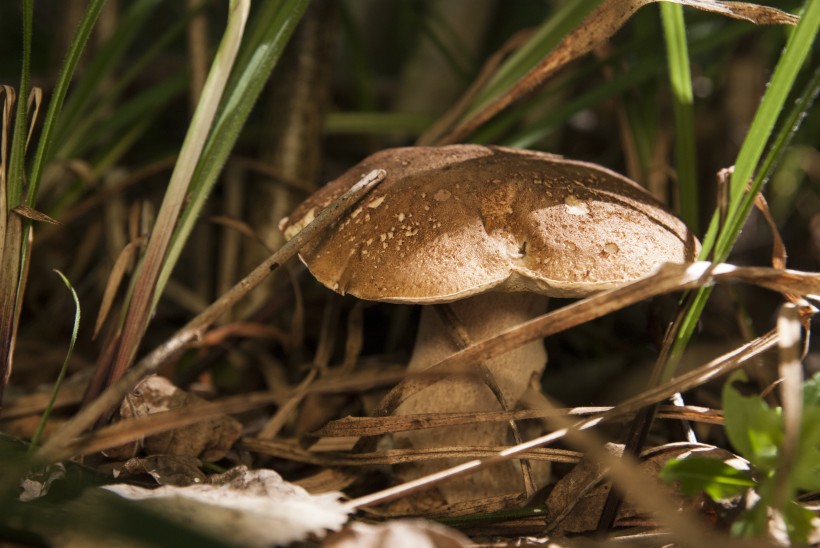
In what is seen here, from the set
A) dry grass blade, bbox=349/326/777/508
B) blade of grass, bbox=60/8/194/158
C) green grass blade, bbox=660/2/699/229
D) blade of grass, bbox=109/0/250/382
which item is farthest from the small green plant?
blade of grass, bbox=60/8/194/158

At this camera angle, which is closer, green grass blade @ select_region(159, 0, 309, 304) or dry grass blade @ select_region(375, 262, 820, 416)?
dry grass blade @ select_region(375, 262, 820, 416)

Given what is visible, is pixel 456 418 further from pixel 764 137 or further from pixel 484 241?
pixel 764 137

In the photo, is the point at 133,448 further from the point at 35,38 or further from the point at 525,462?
the point at 35,38

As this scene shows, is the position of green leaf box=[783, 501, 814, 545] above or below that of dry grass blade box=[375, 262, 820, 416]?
below

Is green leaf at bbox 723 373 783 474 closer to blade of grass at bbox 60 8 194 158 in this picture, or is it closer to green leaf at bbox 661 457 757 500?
green leaf at bbox 661 457 757 500

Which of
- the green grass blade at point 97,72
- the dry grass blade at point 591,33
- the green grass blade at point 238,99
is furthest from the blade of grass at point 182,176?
the dry grass blade at point 591,33

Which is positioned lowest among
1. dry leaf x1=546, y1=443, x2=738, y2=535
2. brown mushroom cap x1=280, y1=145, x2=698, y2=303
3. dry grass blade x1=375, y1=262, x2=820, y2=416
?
dry leaf x1=546, y1=443, x2=738, y2=535

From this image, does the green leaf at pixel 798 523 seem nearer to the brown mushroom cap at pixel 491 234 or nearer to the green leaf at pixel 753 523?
the green leaf at pixel 753 523
